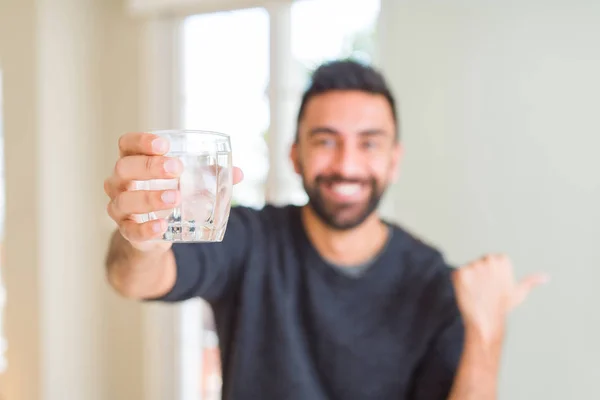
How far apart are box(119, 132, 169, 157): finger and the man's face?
495 mm

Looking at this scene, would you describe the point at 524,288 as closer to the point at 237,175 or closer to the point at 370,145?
the point at 370,145

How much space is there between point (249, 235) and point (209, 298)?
0.51ft

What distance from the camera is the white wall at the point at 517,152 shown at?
1.17 m

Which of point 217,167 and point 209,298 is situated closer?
point 217,167

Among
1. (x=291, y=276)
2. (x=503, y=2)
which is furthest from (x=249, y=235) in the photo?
(x=503, y=2)

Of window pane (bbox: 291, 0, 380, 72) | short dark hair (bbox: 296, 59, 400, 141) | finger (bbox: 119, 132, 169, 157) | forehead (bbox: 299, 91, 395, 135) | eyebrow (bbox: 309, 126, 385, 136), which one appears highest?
window pane (bbox: 291, 0, 380, 72)

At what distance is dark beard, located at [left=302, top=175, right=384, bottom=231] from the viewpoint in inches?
39.9

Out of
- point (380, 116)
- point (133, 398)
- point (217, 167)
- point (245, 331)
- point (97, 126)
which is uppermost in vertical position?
point (97, 126)

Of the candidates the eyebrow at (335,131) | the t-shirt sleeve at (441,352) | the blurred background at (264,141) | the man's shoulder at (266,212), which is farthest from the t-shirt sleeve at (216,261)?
the blurred background at (264,141)

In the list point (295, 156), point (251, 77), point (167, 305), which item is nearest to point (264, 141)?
point (251, 77)

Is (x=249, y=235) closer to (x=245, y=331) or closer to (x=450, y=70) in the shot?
(x=245, y=331)

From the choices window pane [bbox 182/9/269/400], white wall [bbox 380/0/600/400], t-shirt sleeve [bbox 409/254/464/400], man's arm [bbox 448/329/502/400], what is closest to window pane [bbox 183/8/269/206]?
window pane [bbox 182/9/269/400]

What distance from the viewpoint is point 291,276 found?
1.01 m

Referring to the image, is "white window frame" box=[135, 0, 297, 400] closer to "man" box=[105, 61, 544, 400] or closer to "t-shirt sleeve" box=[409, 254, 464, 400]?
"man" box=[105, 61, 544, 400]
